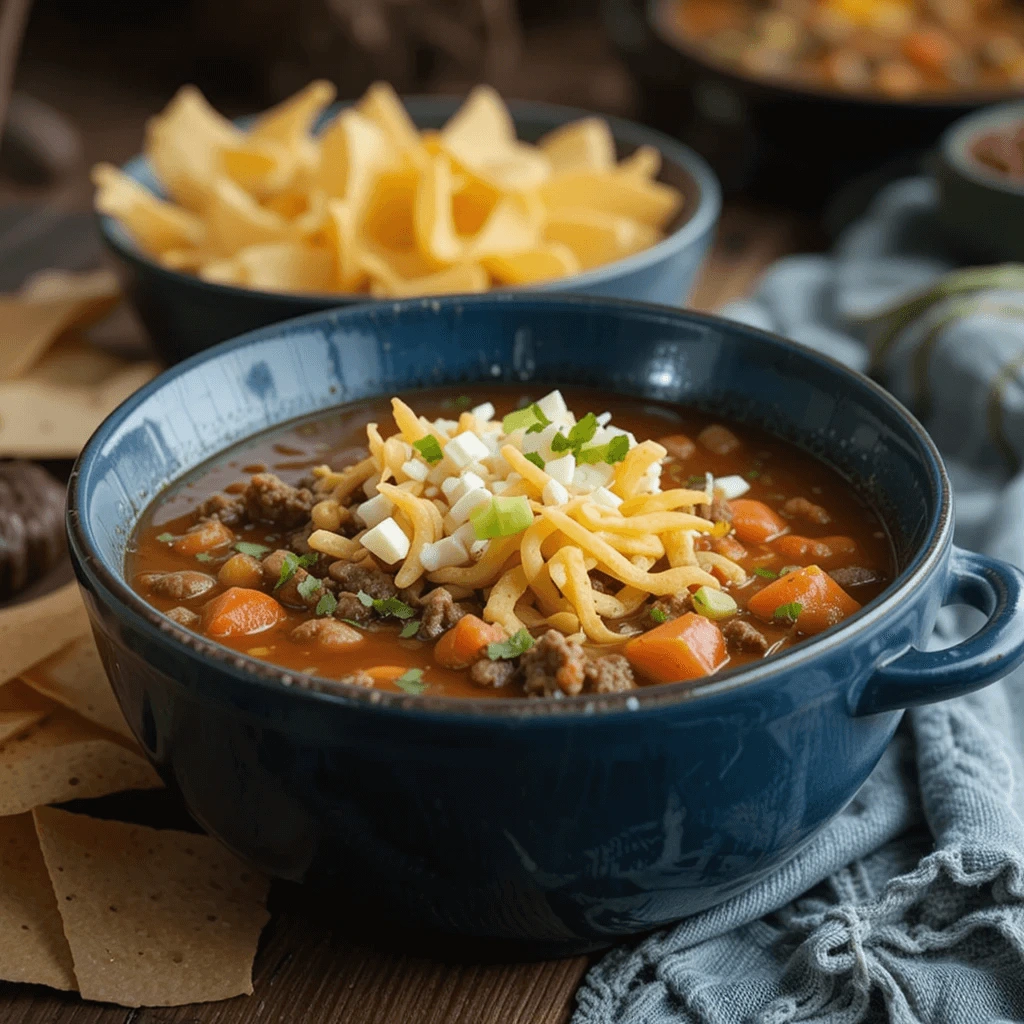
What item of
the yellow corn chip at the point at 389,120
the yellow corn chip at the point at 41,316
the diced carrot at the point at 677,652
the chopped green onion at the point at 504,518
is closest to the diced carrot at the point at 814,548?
the diced carrot at the point at 677,652

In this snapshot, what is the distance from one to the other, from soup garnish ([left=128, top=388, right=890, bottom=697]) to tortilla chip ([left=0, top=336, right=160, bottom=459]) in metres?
1.09

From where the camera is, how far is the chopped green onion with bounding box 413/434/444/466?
2.54 m

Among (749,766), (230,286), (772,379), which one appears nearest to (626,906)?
(749,766)

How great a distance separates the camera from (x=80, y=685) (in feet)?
9.24

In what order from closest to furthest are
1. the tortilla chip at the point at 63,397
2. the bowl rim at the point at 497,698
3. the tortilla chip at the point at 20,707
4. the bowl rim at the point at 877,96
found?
the bowl rim at the point at 497,698 < the tortilla chip at the point at 20,707 < the tortilla chip at the point at 63,397 < the bowl rim at the point at 877,96

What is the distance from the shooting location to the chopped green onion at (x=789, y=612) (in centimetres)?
235

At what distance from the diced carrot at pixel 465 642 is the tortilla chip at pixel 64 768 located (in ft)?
2.47

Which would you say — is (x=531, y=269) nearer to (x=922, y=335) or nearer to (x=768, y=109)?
(x=922, y=335)

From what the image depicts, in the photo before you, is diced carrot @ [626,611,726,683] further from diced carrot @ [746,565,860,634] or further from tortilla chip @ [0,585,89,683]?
tortilla chip @ [0,585,89,683]

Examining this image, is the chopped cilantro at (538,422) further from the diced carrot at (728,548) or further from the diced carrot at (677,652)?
the diced carrot at (677,652)

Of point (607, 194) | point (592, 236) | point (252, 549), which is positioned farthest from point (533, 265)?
point (252, 549)

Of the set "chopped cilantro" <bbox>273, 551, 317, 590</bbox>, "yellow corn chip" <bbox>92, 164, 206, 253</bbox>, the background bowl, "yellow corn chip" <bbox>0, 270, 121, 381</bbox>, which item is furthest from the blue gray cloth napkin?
"yellow corn chip" <bbox>0, 270, 121, 381</bbox>

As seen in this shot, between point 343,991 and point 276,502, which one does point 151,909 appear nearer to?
point 343,991

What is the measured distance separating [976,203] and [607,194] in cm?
122
